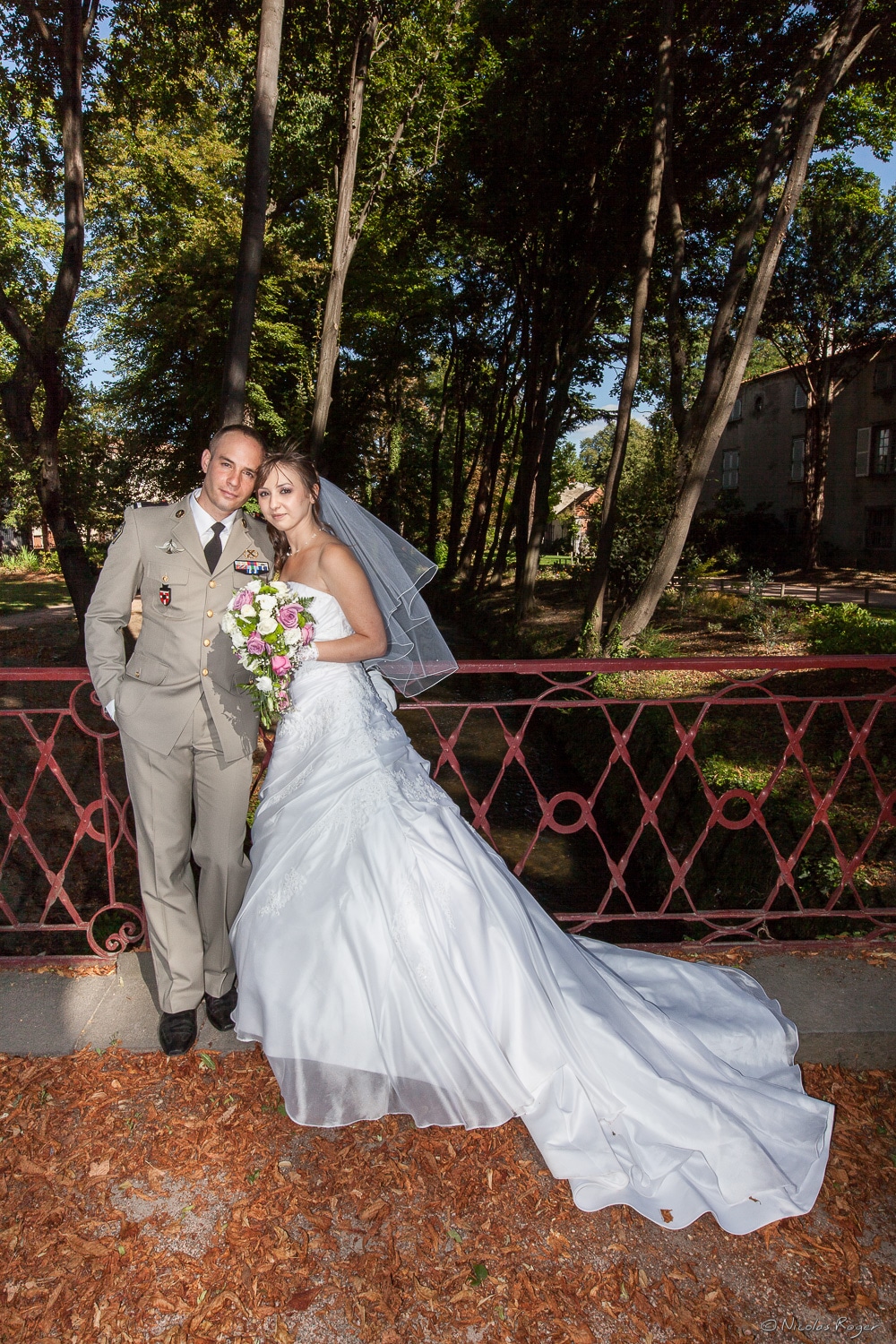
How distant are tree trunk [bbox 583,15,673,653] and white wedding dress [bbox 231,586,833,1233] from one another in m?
12.1

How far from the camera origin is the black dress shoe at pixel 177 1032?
339cm

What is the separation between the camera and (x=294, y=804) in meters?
3.14

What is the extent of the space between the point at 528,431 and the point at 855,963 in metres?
21.6

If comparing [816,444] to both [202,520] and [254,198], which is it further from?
[202,520]

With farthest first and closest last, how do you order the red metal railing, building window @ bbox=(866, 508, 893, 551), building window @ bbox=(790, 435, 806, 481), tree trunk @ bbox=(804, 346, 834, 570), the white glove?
building window @ bbox=(790, 435, 806, 481)
building window @ bbox=(866, 508, 893, 551)
tree trunk @ bbox=(804, 346, 834, 570)
the red metal railing
the white glove

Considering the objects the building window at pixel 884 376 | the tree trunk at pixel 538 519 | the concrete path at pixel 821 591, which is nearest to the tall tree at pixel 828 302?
the building window at pixel 884 376

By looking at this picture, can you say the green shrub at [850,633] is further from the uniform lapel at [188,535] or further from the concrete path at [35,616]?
the concrete path at [35,616]

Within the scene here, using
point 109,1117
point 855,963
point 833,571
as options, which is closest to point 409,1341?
point 109,1117

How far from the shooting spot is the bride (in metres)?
2.71

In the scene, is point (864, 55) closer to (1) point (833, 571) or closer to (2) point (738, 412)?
(1) point (833, 571)

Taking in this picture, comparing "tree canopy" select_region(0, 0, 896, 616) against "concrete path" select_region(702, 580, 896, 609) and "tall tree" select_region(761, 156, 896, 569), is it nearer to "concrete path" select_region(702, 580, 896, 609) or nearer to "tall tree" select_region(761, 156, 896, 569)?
"tall tree" select_region(761, 156, 896, 569)

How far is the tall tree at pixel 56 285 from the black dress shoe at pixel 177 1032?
11749 millimetres

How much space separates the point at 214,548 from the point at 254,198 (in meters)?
6.53
